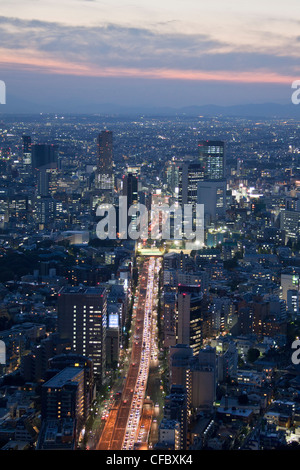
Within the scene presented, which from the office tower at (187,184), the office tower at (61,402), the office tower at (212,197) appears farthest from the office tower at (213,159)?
the office tower at (61,402)

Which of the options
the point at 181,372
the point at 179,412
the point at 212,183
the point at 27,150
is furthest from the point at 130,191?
the point at 179,412

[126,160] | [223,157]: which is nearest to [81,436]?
[223,157]

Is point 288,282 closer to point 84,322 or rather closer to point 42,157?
point 84,322

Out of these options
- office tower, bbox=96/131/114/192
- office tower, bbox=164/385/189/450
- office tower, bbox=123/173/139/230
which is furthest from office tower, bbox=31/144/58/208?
office tower, bbox=164/385/189/450

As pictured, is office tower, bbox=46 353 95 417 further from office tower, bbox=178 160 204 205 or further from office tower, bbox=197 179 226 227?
office tower, bbox=178 160 204 205

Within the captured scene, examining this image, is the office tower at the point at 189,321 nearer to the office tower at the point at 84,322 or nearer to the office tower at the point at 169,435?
the office tower at the point at 84,322

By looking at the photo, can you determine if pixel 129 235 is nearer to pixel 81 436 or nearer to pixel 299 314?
pixel 299 314
